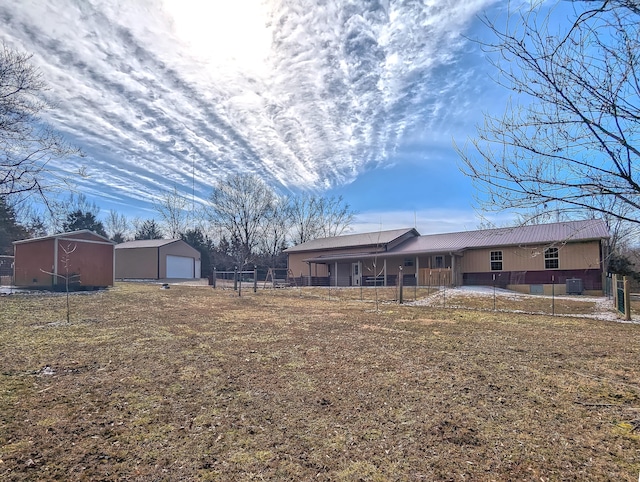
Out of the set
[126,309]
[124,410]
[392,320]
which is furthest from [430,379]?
[126,309]

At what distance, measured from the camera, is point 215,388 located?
14.1 ft

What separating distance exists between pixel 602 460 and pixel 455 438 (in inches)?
41.7

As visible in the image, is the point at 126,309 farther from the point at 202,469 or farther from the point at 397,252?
the point at 397,252

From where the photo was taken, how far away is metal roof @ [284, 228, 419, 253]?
97.0ft

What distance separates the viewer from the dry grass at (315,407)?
8.86 feet

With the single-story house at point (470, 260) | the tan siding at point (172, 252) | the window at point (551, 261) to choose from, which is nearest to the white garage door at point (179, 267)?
the tan siding at point (172, 252)

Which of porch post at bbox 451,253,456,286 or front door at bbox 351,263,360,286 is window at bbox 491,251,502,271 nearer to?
porch post at bbox 451,253,456,286

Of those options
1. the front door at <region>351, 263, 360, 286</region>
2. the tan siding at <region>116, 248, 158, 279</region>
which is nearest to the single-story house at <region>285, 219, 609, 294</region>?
the front door at <region>351, 263, 360, 286</region>

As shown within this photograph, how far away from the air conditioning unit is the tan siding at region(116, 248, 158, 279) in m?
33.9

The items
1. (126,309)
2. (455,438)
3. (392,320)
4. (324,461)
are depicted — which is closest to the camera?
(324,461)

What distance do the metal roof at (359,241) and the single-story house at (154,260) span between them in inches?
474

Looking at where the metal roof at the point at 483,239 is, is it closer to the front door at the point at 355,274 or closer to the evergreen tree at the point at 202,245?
the front door at the point at 355,274

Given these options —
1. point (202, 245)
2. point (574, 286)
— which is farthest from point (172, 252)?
point (574, 286)

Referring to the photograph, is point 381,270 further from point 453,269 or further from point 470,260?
point 470,260
